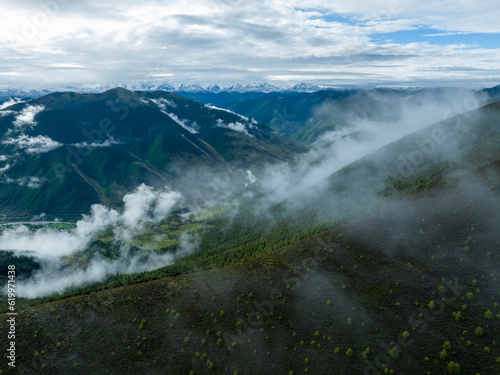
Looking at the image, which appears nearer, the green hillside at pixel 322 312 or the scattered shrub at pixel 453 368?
the scattered shrub at pixel 453 368

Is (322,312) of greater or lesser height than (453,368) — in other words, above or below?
below

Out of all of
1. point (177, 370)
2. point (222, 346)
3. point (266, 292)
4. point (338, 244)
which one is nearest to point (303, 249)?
point (338, 244)

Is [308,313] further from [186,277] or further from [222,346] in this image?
[186,277]

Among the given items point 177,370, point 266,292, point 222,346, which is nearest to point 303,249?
point 266,292

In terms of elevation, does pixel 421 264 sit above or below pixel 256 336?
above

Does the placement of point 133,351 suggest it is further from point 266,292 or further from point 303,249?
point 303,249

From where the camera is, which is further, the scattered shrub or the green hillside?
the green hillside

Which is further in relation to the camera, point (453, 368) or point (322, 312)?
point (322, 312)

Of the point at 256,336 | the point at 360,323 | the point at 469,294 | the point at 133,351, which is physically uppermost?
the point at 469,294

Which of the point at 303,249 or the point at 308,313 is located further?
the point at 303,249

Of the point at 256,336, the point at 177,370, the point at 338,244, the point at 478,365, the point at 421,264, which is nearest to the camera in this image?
the point at 478,365

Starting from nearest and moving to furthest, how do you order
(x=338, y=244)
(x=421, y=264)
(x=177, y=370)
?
(x=177, y=370), (x=421, y=264), (x=338, y=244)
